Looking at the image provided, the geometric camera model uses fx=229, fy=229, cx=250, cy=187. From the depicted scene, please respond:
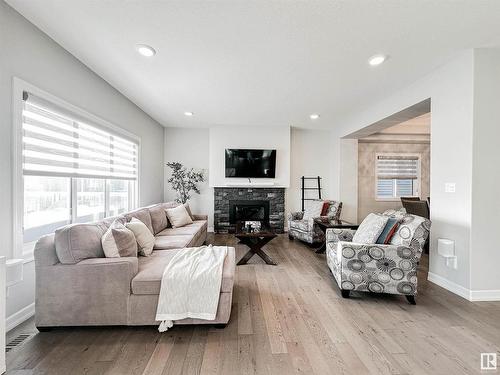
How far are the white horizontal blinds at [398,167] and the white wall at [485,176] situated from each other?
11.7 ft

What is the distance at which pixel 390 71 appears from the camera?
9.36 ft

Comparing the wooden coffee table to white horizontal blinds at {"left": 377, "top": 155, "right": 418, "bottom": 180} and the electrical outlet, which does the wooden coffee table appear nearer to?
the electrical outlet

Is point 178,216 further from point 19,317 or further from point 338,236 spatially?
point 338,236

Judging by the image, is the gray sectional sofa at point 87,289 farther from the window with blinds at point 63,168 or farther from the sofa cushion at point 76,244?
the window with blinds at point 63,168

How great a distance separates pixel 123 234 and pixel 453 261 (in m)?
3.56

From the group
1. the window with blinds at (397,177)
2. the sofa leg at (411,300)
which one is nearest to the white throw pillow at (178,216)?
the sofa leg at (411,300)

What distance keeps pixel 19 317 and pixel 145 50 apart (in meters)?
2.73

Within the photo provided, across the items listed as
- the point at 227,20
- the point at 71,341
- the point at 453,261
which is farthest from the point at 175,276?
the point at 453,261

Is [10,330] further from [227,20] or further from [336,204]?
[336,204]

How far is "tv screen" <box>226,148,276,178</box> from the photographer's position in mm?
5559

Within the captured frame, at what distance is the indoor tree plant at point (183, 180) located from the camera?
5566mm

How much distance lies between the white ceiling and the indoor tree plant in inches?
89.5

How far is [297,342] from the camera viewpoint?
177 cm

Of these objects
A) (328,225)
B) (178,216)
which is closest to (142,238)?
(178,216)
